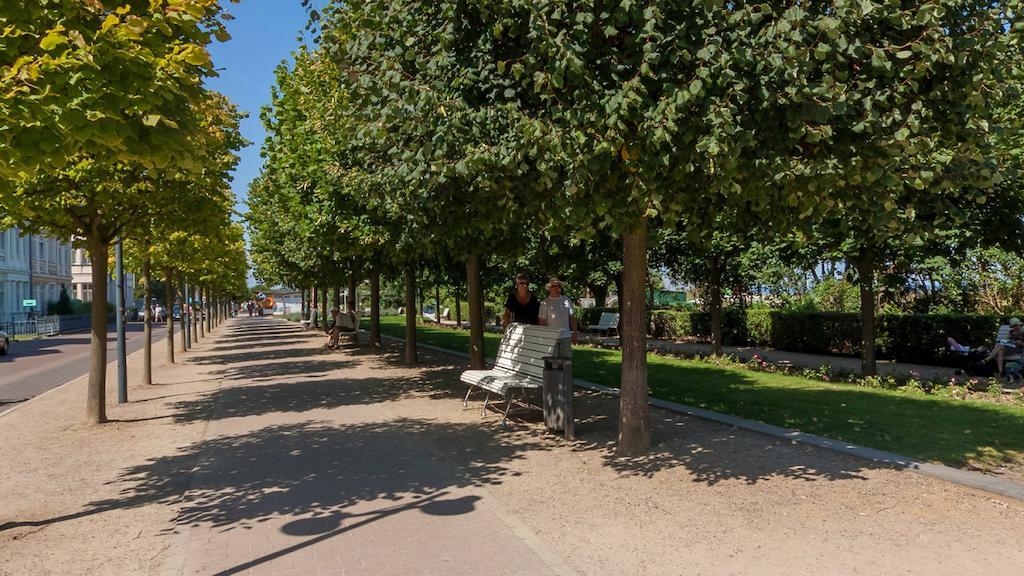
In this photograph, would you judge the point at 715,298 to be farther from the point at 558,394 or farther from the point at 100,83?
the point at 100,83

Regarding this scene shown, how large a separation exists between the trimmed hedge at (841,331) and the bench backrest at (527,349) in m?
10.6

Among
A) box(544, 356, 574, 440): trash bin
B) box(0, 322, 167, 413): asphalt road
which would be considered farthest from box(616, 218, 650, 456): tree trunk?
box(0, 322, 167, 413): asphalt road

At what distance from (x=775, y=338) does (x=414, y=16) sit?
54.8 feet

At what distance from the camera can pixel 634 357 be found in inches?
253

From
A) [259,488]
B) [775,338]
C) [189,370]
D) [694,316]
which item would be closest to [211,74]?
[259,488]

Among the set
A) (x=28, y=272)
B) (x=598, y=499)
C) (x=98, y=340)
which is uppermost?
(x=28, y=272)

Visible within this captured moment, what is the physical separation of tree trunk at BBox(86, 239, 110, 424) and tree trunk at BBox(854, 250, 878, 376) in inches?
463

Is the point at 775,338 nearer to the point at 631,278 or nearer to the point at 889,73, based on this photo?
the point at 631,278

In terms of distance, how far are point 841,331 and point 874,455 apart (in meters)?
12.8

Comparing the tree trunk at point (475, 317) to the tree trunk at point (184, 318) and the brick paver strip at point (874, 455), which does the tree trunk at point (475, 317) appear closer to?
the brick paver strip at point (874, 455)

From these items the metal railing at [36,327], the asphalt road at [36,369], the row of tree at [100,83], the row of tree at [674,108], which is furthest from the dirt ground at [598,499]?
the metal railing at [36,327]

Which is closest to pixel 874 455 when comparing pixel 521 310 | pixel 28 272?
pixel 521 310

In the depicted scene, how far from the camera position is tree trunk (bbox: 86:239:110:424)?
29.0ft

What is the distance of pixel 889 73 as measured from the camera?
476 cm
